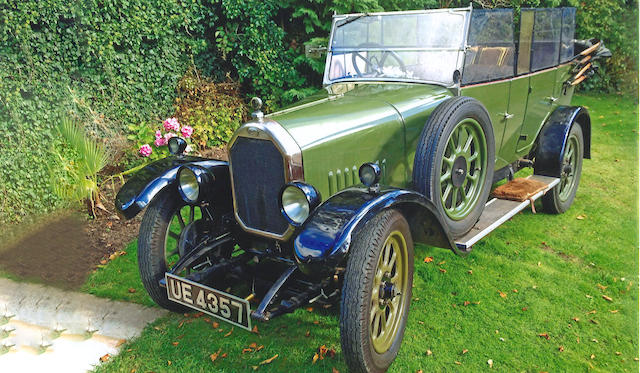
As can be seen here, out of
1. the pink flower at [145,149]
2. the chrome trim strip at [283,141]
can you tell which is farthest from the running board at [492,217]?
the pink flower at [145,149]

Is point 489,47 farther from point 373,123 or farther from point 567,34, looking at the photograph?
point 567,34

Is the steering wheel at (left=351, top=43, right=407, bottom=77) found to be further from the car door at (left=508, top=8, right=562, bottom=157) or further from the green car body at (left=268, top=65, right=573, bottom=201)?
the car door at (left=508, top=8, right=562, bottom=157)

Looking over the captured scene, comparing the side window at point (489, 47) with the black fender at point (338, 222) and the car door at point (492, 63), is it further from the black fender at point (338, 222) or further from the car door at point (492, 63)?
the black fender at point (338, 222)

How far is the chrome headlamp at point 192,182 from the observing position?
330 cm

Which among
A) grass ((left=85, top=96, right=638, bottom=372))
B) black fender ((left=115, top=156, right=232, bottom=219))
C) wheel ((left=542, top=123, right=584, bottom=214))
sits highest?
black fender ((left=115, top=156, right=232, bottom=219))

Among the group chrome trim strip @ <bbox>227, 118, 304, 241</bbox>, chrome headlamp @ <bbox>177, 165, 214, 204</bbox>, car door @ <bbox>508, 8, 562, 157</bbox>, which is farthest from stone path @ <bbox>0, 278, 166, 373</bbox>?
car door @ <bbox>508, 8, 562, 157</bbox>

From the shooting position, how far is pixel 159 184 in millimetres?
3326

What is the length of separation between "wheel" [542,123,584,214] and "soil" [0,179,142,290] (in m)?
4.20

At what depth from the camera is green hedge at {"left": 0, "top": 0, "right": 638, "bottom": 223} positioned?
17.0ft

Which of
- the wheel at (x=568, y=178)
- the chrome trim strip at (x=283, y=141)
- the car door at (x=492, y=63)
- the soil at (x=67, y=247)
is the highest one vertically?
the car door at (x=492, y=63)

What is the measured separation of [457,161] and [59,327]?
3076mm

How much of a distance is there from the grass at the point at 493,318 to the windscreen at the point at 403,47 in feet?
5.19

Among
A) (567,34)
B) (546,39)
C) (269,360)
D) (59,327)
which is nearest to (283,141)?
(269,360)

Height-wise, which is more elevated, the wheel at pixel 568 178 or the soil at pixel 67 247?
the wheel at pixel 568 178
